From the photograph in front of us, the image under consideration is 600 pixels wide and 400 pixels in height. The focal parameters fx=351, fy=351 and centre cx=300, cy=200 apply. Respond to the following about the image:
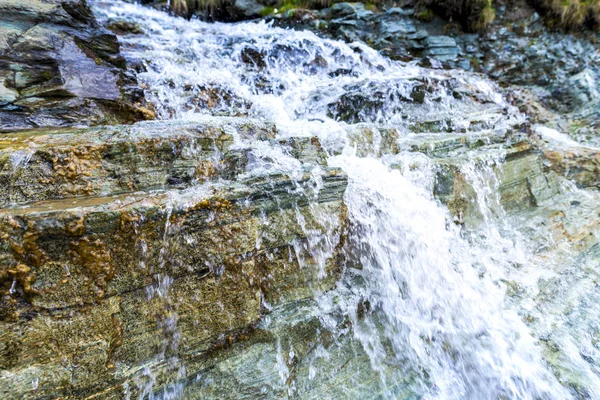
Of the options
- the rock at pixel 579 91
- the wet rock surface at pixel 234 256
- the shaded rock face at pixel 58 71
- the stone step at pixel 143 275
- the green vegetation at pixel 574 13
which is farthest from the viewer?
the green vegetation at pixel 574 13

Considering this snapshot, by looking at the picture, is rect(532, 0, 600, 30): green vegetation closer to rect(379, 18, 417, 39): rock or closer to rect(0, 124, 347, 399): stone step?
rect(379, 18, 417, 39): rock

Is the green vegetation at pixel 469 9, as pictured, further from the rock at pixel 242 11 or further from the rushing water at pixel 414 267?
the rushing water at pixel 414 267

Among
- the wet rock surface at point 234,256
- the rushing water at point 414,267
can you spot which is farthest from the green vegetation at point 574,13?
the wet rock surface at point 234,256

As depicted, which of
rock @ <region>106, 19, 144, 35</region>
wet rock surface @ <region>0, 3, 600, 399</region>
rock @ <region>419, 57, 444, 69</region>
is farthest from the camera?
rock @ <region>419, 57, 444, 69</region>

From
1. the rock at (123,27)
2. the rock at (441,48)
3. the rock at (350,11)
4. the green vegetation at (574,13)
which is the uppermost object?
the green vegetation at (574,13)

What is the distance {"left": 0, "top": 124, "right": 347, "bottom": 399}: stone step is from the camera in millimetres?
2654

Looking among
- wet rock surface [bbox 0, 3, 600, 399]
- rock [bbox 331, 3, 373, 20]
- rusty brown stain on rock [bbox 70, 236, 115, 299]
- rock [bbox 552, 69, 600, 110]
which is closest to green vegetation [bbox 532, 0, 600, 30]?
rock [bbox 552, 69, 600, 110]

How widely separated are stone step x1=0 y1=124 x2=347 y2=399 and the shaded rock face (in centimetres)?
230

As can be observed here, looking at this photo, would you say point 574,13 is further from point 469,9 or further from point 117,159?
point 117,159

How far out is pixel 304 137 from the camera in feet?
15.5

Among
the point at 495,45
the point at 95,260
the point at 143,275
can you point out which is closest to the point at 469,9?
the point at 495,45

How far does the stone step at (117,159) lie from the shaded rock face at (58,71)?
1027 mm

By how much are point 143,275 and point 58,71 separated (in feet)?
12.7

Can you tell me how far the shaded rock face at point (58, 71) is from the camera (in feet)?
15.3
